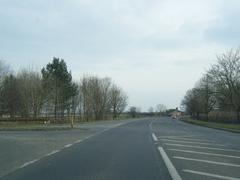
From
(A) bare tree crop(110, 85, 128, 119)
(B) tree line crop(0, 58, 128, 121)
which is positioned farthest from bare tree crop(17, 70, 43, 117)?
(A) bare tree crop(110, 85, 128, 119)

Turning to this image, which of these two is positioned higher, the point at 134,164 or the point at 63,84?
the point at 63,84

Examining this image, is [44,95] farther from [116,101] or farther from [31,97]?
[116,101]

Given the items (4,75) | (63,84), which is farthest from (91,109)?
(4,75)

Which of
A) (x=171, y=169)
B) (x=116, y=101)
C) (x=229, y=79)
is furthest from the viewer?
(x=116, y=101)

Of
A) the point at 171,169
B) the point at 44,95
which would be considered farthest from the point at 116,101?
the point at 171,169

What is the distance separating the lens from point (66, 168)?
12969mm

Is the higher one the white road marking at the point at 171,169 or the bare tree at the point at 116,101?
the bare tree at the point at 116,101

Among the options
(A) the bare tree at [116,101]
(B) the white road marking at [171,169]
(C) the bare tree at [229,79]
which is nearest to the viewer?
(B) the white road marking at [171,169]

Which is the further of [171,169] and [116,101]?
[116,101]

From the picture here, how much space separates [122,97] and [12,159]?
146031mm

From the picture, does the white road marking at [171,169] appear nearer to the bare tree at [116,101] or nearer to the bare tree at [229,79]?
the bare tree at [229,79]

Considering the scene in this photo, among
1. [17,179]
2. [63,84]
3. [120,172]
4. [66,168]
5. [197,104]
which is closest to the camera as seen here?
[17,179]

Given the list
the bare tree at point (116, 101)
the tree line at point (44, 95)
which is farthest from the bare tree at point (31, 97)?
the bare tree at point (116, 101)

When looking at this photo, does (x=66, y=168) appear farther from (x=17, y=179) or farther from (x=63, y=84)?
(x=63, y=84)
